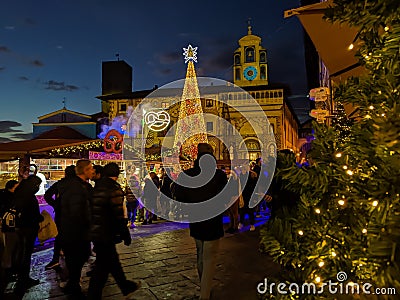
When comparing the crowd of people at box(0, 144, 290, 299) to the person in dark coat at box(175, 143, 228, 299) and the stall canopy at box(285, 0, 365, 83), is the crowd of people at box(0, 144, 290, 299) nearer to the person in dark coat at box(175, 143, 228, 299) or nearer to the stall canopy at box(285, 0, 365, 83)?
the person in dark coat at box(175, 143, 228, 299)

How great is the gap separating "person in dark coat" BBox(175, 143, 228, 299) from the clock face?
38512 millimetres

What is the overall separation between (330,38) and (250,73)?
39.3 m

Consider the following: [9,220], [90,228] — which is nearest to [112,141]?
[9,220]

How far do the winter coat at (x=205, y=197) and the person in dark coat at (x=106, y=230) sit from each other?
87 centimetres

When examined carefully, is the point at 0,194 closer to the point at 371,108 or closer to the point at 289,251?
the point at 289,251

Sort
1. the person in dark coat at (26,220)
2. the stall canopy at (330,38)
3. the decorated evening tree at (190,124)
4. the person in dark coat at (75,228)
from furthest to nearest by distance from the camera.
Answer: the decorated evening tree at (190,124), the person in dark coat at (26,220), the person in dark coat at (75,228), the stall canopy at (330,38)

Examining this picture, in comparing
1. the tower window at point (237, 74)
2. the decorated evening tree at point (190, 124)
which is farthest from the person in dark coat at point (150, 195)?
the tower window at point (237, 74)

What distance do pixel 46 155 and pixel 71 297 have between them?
6.04 metres

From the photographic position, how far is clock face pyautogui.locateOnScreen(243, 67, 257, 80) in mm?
41781

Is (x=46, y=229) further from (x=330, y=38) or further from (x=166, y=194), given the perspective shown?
(x=330, y=38)

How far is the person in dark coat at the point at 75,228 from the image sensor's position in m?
4.97

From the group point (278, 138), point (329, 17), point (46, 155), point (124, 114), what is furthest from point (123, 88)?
point (329, 17)

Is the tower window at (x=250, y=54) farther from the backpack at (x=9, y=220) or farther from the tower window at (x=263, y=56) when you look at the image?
the backpack at (x=9, y=220)

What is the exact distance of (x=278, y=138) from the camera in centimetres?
3709
